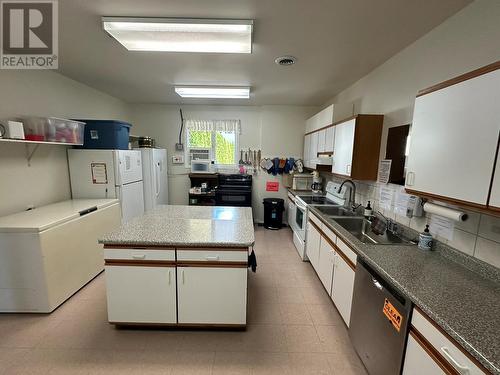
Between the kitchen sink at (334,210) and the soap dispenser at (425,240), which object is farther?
the kitchen sink at (334,210)

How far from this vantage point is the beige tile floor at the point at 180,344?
1.62 metres

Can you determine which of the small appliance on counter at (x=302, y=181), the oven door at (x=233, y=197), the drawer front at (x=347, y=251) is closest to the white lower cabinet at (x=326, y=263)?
the drawer front at (x=347, y=251)

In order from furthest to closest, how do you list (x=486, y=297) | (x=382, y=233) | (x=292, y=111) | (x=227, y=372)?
(x=292, y=111), (x=382, y=233), (x=227, y=372), (x=486, y=297)

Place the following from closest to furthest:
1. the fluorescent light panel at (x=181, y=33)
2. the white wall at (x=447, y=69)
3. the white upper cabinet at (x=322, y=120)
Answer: the white wall at (x=447, y=69) < the fluorescent light panel at (x=181, y=33) < the white upper cabinet at (x=322, y=120)

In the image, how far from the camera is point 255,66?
2.54m

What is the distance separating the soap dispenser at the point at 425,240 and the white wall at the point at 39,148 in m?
3.95

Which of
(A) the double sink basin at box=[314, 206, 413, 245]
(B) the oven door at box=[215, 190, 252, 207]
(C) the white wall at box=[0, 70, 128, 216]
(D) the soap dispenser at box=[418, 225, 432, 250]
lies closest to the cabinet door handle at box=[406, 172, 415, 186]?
(D) the soap dispenser at box=[418, 225, 432, 250]

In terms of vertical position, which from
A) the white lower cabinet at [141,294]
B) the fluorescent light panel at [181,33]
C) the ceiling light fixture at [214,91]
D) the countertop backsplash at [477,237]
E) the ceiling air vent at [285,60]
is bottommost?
the white lower cabinet at [141,294]

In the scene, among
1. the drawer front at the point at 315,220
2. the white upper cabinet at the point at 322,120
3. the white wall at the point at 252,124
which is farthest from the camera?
the white wall at the point at 252,124

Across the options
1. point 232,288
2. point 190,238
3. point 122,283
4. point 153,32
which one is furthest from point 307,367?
point 153,32

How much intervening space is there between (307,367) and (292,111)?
4240 mm

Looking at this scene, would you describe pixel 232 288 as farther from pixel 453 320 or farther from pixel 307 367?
pixel 453 320

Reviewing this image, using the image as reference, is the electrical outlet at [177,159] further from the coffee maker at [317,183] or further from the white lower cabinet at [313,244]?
the white lower cabinet at [313,244]

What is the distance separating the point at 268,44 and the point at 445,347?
240cm
